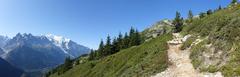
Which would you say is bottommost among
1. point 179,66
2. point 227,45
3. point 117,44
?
point 179,66

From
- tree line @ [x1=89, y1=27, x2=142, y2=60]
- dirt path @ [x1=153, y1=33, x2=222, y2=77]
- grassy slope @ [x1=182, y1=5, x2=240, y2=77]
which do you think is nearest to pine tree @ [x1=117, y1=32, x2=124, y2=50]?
tree line @ [x1=89, y1=27, x2=142, y2=60]

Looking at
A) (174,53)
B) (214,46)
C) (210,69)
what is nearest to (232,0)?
(174,53)

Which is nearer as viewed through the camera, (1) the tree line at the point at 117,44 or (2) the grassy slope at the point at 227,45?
(2) the grassy slope at the point at 227,45

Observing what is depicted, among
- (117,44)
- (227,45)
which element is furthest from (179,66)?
(117,44)

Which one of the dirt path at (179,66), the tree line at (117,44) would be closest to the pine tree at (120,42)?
the tree line at (117,44)

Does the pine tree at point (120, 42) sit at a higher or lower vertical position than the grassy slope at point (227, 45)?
higher

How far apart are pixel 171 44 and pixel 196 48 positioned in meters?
15.2

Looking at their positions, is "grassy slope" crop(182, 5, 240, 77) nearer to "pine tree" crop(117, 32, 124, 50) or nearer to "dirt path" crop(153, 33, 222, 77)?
"dirt path" crop(153, 33, 222, 77)

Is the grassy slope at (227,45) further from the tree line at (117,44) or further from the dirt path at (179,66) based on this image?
the tree line at (117,44)

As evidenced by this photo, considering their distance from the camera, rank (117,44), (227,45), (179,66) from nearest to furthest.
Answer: (227,45) → (179,66) → (117,44)

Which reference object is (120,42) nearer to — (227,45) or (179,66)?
(179,66)

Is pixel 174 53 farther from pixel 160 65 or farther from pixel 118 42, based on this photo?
pixel 118 42

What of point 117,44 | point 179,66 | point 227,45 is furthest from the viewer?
point 117,44

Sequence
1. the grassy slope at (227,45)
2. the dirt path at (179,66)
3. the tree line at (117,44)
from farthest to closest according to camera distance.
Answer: the tree line at (117,44) → the dirt path at (179,66) → the grassy slope at (227,45)
